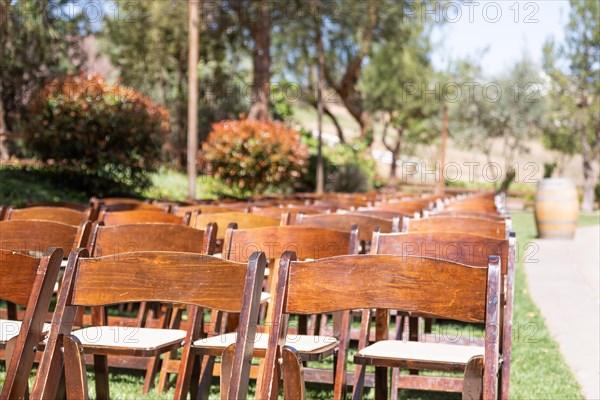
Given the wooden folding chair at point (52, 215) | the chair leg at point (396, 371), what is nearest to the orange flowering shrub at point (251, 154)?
the wooden folding chair at point (52, 215)

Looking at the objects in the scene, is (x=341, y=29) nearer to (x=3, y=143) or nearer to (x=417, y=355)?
(x=3, y=143)

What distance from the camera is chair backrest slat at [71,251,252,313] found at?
2613 mm

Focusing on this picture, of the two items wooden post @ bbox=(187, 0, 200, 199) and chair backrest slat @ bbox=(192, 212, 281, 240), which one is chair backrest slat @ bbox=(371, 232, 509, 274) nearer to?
chair backrest slat @ bbox=(192, 212, 281, 240)

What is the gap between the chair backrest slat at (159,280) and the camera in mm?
2613

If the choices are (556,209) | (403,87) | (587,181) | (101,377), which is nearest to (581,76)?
(587,181)

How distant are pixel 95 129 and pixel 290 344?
39.7ft

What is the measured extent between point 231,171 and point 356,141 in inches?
563

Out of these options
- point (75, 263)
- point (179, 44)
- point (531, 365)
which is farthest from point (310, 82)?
point (75, 263)

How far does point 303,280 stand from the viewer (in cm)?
263

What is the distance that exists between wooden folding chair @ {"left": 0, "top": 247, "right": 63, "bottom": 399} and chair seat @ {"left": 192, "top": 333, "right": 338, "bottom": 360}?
74 centimetres

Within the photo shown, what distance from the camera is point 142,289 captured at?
8.79ft

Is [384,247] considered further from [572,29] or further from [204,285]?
[572,29]

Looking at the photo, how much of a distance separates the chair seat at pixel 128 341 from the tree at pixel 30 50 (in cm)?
1410

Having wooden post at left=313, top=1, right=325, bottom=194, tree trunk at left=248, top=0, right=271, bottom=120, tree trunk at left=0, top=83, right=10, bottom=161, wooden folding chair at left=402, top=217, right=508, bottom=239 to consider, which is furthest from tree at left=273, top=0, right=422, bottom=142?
wooden folding chair at left=402, top=217, right=508, bottom=239
